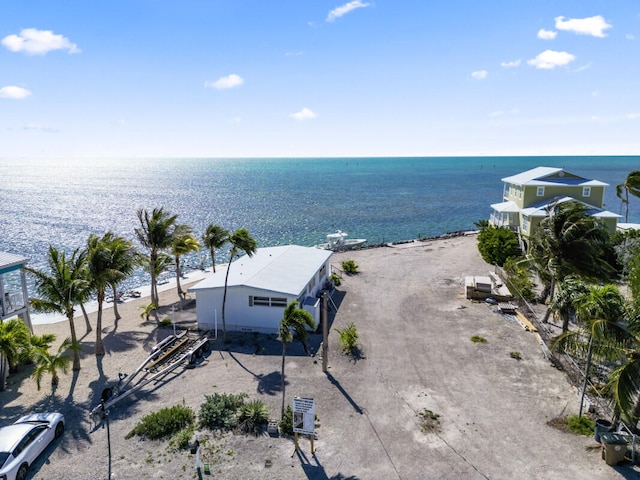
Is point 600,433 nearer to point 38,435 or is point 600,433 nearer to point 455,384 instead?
point 455,384

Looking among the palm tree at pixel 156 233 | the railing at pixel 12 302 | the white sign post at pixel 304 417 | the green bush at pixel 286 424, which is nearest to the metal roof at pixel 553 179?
the palm tree at pixel 156 233

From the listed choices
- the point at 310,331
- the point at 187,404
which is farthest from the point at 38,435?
the point at 310,331

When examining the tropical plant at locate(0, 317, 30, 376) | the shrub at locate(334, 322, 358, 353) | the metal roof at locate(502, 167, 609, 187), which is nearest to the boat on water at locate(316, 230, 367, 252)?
the metal roof at locate(502, 167, 609, 187)

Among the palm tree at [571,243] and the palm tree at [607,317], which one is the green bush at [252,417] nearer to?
the palm tree at [607,317]

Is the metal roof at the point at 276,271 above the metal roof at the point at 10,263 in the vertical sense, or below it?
below

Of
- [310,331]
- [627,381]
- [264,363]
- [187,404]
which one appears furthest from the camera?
[310,331]
